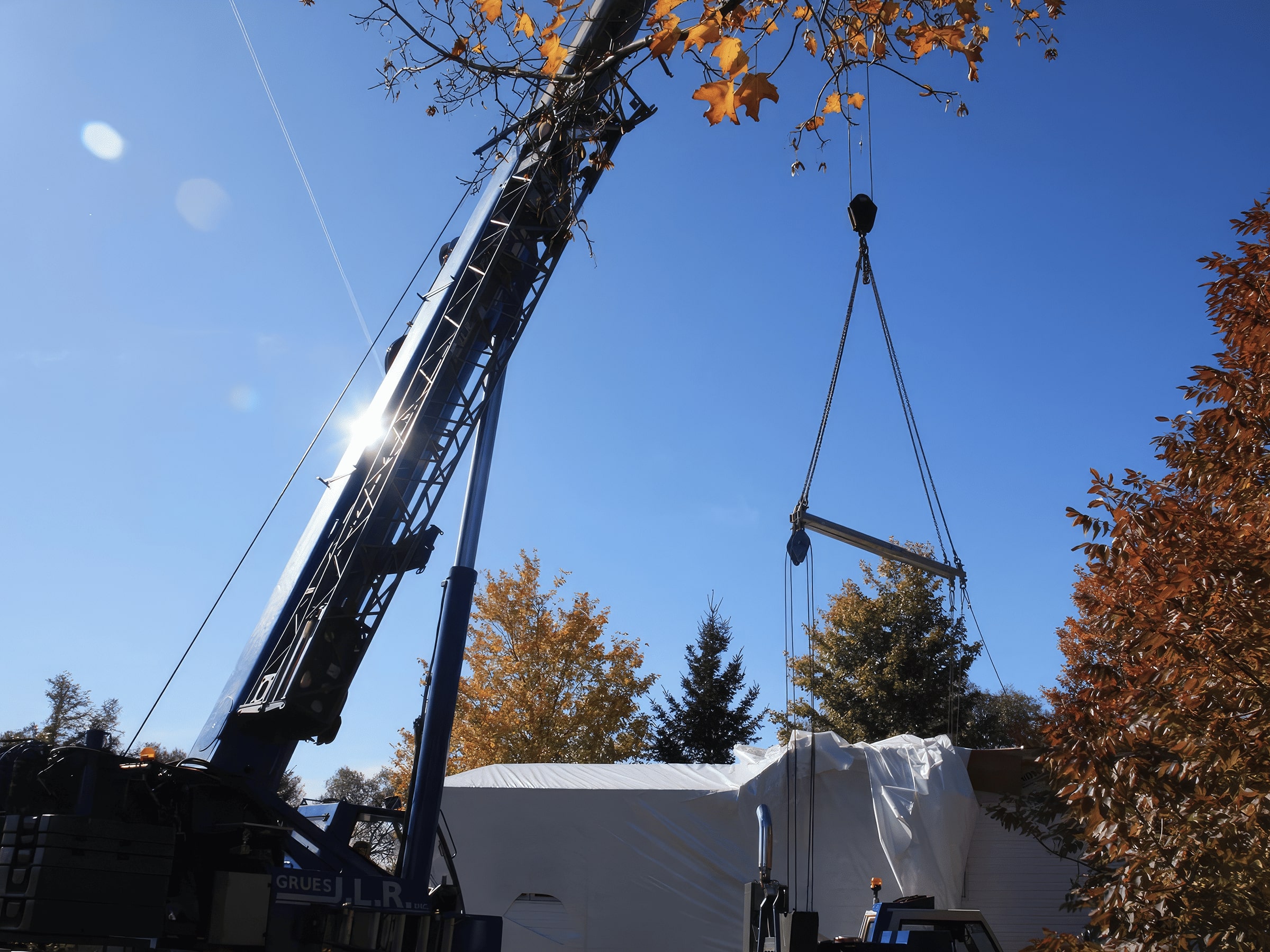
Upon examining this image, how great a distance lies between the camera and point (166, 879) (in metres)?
6.90

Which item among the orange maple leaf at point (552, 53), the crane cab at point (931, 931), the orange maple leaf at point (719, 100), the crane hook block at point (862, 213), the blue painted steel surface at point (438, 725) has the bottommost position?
the crane cab at point (931, 931)

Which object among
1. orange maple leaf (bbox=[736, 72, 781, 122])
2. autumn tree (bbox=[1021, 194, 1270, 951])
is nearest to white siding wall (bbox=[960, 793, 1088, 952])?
autumn tree (bbox=[1021, 194, 1270, 951])

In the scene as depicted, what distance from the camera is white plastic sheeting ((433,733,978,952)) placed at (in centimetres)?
1366

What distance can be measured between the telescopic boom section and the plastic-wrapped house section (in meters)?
6.07

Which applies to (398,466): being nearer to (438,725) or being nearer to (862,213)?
(438,725)

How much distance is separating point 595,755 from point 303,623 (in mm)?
15204

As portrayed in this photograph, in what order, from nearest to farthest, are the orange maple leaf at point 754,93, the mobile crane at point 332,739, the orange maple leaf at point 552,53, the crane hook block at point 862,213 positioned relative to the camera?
the orange maple leaf at point 754,93 → the orange maple leaf at point 552,53 → the mobile crane at point 332,739 → the crane hook block at point 862,213

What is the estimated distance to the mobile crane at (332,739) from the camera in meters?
6.58

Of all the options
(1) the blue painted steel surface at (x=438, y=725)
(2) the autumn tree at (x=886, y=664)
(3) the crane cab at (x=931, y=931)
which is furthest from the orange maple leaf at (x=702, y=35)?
(2) the autumn tree at (x=886, y=664)

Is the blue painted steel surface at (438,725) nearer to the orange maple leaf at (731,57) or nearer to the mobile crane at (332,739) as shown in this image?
the mobile crane at (332,739)

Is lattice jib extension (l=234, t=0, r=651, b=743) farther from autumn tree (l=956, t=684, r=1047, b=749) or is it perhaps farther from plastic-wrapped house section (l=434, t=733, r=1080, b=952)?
autumn tree (l=956, t=684, r=1047, b=749)

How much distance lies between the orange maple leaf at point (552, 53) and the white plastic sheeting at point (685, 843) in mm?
11095

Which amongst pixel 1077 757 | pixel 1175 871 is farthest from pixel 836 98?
pixel 1175 871

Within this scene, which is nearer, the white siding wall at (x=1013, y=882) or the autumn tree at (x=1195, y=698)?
the autumn tree at (x=1195, y=698)
